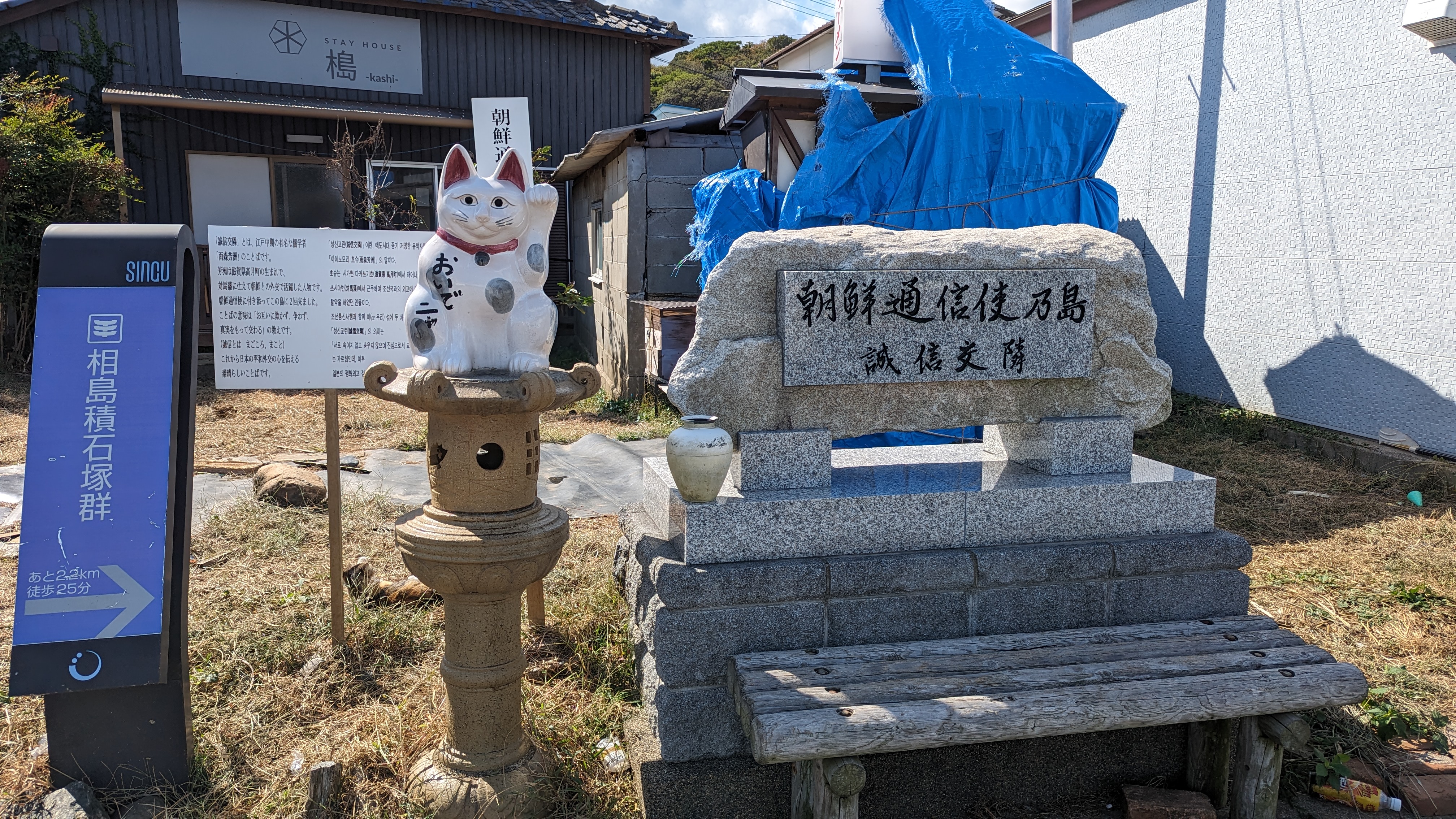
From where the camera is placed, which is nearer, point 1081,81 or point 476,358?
point 476,358

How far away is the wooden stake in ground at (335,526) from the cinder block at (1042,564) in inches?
109

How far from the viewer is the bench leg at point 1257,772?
304 centimetres

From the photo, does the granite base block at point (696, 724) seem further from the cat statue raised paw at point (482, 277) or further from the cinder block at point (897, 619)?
the cat statue raised paw at point (482, 277)

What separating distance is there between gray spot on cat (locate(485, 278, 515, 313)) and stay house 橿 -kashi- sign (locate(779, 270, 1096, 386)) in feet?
3.33

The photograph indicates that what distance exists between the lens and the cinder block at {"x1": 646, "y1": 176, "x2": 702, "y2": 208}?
9.35 m

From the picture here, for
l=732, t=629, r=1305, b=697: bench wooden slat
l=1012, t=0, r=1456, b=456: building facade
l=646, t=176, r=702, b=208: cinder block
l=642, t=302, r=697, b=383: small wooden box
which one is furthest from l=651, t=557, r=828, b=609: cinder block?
l=646, t=176, r=702, b=208: cinder block

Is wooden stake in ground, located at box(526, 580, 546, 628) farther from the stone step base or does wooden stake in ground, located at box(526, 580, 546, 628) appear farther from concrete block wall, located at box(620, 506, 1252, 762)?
the stone step base

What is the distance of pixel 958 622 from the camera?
11.0ft

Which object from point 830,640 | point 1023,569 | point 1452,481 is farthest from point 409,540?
point 1452,481

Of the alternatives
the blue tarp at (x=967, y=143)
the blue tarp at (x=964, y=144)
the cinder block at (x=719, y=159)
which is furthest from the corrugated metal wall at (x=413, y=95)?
the blue tarp at (x=967, y=143)

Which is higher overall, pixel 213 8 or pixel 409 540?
pixel 213 8

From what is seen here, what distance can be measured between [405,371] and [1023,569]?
94.4 inches

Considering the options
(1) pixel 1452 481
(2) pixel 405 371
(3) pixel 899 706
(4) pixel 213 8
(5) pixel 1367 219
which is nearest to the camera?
(3) pixel 899 706

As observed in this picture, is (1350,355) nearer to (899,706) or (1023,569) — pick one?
(1023,569)
